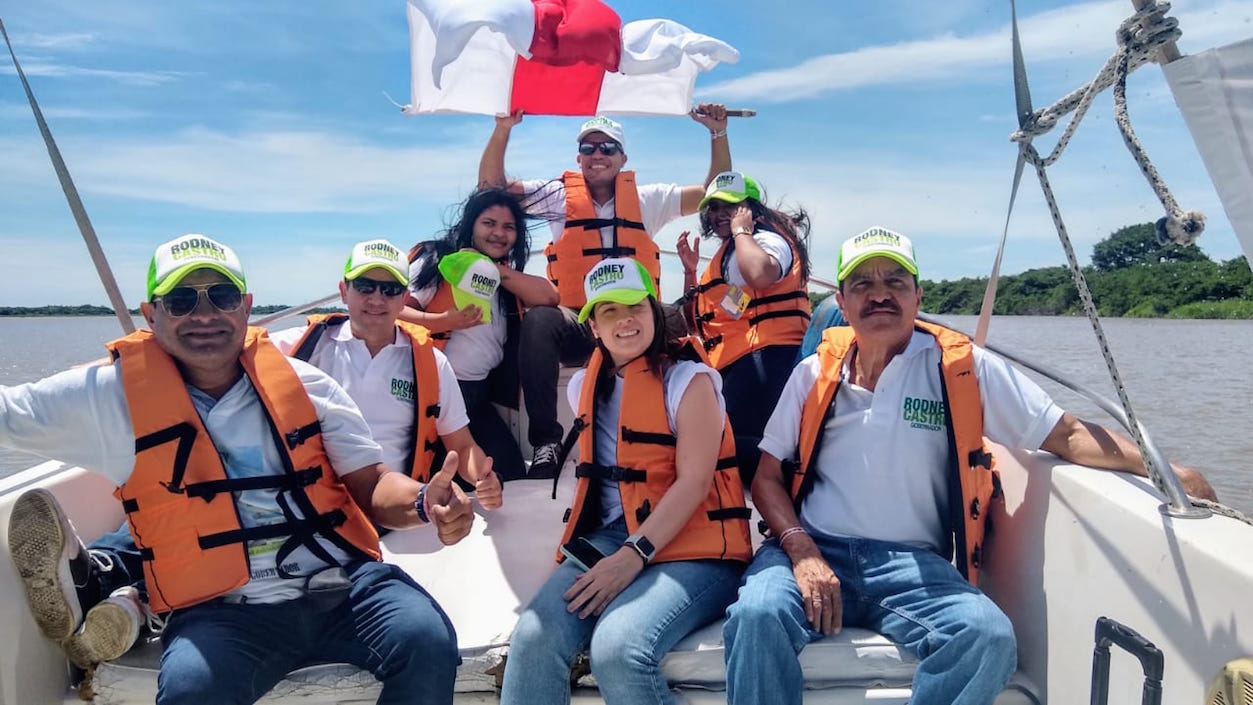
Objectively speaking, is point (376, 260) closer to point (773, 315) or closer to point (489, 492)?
point (489, 492)

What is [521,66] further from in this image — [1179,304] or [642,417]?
[1179,304]

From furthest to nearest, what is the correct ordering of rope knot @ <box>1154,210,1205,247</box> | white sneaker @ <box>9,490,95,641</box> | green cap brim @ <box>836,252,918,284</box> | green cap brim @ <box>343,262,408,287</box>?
green cap brim @ <box>343,262,408,287</box>, green cap brim @ <box>836,252,918,284</box>, white sneaker @ <box>9,490,95,641</box>, rope knot @ <box>1154,210,1205,247</box>

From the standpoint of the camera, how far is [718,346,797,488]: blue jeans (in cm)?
289

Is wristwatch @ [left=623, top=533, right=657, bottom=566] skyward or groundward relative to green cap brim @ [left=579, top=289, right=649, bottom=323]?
groundward

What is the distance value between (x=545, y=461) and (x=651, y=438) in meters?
1.23

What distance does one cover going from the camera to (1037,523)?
196cm

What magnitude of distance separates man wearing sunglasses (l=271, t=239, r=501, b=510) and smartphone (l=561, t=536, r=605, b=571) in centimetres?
63

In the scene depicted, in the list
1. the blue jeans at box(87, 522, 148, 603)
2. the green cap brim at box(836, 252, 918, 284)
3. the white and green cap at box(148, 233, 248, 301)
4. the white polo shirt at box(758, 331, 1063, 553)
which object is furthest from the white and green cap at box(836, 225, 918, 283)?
the blue jeans at box(87, 522, 148, 603)

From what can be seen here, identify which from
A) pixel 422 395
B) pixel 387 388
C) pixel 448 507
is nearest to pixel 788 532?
pixel 448 507

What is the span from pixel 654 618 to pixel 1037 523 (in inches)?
37.7

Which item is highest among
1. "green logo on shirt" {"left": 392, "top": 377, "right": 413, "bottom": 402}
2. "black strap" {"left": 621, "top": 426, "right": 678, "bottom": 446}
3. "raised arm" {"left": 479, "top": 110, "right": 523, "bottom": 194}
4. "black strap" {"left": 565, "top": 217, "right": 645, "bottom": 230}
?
"raised arm" {"left": 479, "top": 110, "right": 523, "bottom": 194}

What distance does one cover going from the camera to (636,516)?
6.66 ft

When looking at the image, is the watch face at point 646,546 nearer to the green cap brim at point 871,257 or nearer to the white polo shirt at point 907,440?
the white polo shirt at point 907,440

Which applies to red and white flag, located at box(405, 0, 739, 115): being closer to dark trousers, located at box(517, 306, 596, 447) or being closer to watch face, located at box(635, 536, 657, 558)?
dark trousers, located at box(517, 306, 596, 447)
